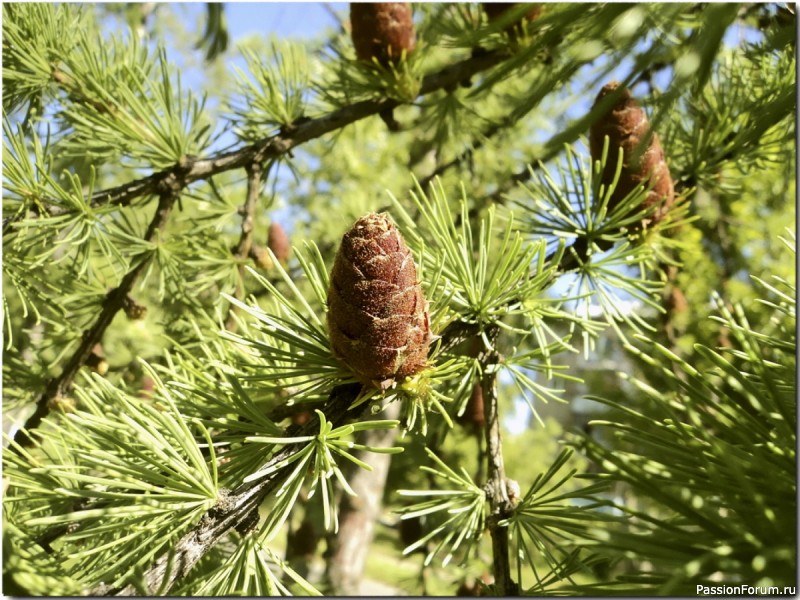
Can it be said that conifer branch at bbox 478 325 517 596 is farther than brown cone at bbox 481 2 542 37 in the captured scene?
No

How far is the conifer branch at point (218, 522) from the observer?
0.35m

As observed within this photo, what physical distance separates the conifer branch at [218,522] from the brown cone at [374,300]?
0.16ft

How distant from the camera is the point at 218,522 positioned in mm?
382

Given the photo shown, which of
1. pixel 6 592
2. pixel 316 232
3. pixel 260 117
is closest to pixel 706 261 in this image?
pixel 316 232

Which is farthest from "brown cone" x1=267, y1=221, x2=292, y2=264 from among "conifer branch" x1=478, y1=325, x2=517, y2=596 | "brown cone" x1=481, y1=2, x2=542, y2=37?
"conifer branch" x1=478, y1=325, x2=517, y2=596

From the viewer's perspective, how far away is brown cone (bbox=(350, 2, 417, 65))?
0.81 metres

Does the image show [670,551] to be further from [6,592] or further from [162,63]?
[162,63]

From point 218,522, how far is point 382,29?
66 cm

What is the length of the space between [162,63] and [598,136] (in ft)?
1.79

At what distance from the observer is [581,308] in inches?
24.1

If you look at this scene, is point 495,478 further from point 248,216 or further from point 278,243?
point 278,243

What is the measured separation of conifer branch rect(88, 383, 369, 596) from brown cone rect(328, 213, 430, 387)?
48mm

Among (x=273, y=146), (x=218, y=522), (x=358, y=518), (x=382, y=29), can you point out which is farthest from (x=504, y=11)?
(x=358, y=518)

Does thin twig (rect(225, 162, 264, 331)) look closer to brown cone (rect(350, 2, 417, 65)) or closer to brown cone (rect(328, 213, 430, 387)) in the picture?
brown cone (rect(350, 2, 417, 65))
